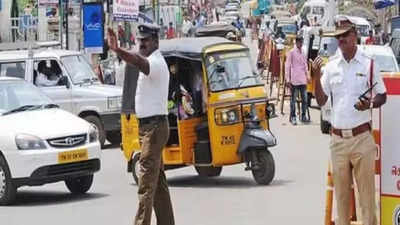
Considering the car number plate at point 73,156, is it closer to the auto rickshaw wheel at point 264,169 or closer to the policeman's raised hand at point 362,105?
the auto rickshaw wheel at point 264,169

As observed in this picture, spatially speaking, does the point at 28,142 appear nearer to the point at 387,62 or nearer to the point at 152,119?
the point at 152,119

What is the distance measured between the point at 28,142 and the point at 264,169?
11.1ft

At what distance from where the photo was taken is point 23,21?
35625 mm

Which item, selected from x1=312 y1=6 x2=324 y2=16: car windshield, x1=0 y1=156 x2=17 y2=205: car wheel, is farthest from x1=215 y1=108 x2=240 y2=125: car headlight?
x1=312 y1=6 x2=324 y2=16: car windshield

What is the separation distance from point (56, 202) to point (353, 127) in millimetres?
6341

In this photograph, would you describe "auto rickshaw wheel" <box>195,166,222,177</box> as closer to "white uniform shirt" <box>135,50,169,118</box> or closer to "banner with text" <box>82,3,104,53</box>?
"white uniform shirt" <box>135,50,169,118</box>

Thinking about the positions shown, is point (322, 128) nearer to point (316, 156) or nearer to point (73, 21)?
point (316, 156)

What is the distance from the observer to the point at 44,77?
20.0m

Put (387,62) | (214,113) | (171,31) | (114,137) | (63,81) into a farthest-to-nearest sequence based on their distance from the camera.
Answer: (171,31), (387,62), (114,137), (63,81), (214,113)

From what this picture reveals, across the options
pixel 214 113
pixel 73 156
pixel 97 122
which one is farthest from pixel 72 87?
pixel 73 156

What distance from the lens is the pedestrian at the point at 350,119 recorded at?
7.89 m

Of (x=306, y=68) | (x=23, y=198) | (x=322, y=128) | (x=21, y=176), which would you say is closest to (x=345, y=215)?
(x=21, y=176)

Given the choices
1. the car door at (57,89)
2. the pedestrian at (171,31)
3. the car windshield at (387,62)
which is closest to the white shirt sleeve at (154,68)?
the car door at (57,89)

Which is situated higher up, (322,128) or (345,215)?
(345,215)
